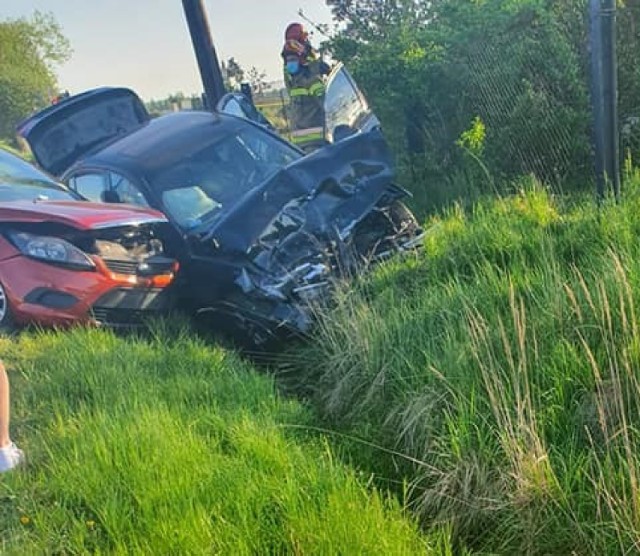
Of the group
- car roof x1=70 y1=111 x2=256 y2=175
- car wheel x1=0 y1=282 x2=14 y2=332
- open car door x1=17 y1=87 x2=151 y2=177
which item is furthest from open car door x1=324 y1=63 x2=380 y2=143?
car wheel x1=0 y1=282 x2=14 y2=332

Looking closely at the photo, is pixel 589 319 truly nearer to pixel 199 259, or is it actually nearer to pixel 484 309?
pixel 484 309

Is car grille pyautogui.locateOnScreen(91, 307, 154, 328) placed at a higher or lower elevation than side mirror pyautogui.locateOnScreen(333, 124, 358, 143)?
lower

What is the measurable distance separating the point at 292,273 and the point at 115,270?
1.33 m

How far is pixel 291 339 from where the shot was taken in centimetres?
489

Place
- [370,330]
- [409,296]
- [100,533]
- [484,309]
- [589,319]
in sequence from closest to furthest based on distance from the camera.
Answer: [100,533] < [589,319] < [484,309] < [370,330] < [409,296]

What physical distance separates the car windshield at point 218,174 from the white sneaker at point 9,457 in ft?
9.31

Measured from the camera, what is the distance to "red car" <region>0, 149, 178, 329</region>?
4.91 m

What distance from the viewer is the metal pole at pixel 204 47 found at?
1020 centimetres

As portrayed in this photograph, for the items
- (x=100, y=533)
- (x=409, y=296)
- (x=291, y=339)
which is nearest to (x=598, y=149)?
(x=409, y=296)

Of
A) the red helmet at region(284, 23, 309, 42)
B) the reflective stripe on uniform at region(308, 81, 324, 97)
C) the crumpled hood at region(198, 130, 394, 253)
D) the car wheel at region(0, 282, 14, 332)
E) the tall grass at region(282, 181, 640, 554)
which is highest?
the red helmet at region(284, 23, 309, 42)

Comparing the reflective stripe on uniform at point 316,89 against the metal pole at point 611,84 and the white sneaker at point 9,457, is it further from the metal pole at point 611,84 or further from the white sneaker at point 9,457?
the white sneaker at point 9,457

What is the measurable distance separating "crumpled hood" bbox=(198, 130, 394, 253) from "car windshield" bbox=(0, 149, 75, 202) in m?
1.51

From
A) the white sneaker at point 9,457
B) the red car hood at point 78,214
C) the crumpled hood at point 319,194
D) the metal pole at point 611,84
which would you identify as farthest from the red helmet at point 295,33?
the white sneaker at point 9,457

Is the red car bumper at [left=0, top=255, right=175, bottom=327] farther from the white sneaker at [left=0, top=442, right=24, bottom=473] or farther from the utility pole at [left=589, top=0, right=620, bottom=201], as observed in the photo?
the utility pole at [left=589, top=0, right=620, bottom=201]
